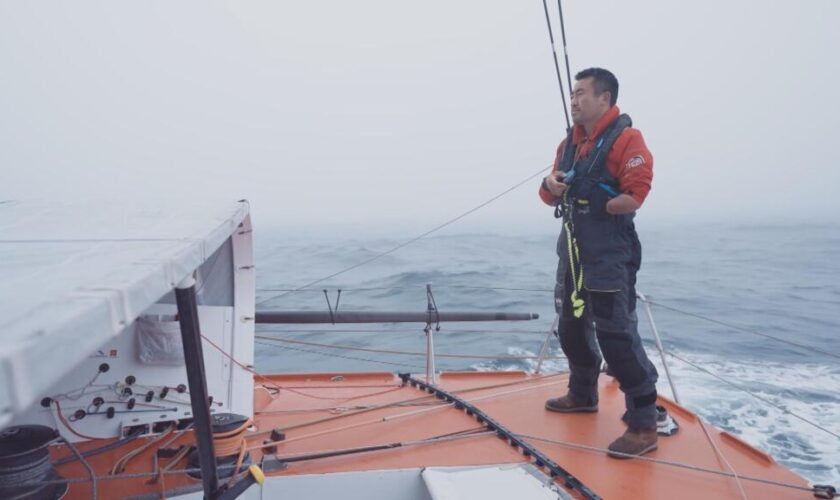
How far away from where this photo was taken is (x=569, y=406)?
3.11m

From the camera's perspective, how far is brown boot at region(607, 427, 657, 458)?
2.53 m

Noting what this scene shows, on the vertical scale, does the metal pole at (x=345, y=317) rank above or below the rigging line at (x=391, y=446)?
above

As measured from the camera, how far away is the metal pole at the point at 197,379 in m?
1.43

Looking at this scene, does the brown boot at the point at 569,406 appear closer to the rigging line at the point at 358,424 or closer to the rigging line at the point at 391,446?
the rigging line at the point at 358,424

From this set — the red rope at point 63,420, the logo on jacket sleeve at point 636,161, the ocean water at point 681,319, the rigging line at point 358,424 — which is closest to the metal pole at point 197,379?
the rigging line at point 358,424

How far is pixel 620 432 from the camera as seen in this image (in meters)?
2.82

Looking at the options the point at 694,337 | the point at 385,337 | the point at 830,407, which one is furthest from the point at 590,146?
the point at 694,337

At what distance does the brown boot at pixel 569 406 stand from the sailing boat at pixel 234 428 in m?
0.08

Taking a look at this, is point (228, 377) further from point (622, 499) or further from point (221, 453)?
point (622, 499)

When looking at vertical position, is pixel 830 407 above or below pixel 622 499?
below

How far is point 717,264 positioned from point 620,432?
12835mm

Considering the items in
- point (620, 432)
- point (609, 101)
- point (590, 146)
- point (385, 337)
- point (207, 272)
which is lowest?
point (385, 337)

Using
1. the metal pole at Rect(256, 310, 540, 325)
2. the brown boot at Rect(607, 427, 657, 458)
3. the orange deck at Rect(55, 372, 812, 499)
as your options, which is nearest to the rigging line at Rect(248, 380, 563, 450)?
the orange deck at Rect(55, 372, 812, 499)

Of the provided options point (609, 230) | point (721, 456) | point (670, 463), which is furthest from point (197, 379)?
point (721, 456)
